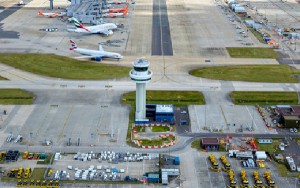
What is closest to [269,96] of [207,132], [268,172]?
[207,132]

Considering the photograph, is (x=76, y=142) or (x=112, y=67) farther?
(x=112, y=67)

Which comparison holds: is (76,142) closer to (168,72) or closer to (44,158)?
(44,158)

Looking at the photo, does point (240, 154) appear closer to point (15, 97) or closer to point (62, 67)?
point (15, 97)

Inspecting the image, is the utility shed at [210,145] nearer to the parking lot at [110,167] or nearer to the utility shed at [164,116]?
the parking lot at [110,167]

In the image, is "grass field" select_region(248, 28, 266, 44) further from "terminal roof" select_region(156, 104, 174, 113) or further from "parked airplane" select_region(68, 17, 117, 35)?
"terminal roof" select_region(156, 104, 174, 113)

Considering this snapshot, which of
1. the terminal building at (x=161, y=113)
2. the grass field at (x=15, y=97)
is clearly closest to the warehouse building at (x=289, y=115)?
the terminal building at (x=161, y=113)

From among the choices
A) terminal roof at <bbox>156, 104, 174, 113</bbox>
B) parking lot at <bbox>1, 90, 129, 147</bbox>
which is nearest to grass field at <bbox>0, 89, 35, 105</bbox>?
parking lot at <bbox>1, 90, 129, 147</bbox>

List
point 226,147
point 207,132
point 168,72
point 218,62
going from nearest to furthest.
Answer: point 226,147 → point 207,132 → point 168,72 → point 218,62
